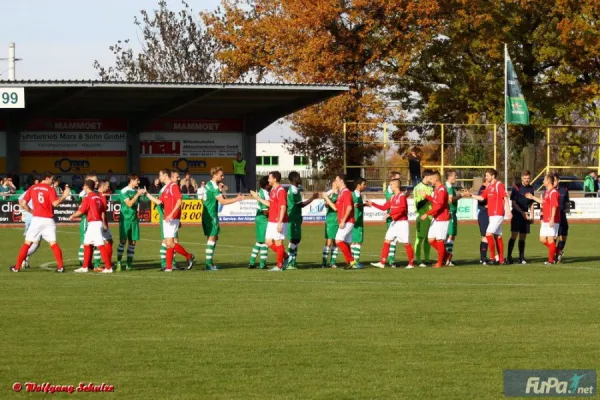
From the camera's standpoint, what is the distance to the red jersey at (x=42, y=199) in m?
20.8

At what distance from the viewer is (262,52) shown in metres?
59.6

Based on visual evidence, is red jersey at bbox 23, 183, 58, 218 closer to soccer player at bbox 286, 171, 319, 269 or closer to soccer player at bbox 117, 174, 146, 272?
soccer player at bbox 117, 174, 146, 272

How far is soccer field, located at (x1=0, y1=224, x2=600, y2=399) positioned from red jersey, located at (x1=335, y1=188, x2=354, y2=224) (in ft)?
3.77

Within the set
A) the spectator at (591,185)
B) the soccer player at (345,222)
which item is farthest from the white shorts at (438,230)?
the spectator at (591,185)

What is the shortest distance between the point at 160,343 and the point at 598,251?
18.2 metres

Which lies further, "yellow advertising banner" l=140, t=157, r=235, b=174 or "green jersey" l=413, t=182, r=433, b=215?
"yellow advertising banner" l=140, t=157, r=235, b=174

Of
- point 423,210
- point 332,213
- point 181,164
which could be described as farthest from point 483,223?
point 181,164

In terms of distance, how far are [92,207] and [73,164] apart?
2903 centimetres

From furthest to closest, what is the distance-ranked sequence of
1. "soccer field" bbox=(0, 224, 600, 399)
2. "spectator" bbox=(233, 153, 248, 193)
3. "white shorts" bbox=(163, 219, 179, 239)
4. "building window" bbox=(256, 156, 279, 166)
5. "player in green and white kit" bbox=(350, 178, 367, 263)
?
1. "building window" bbox=(256, 156, 279, 166)
2. "spectator" bbox=(233, 153, 248, 193)
3. "player in green and white kit" bbox=(350, 178, 367, 263)
4. "white shorts" bbox=(163, 219, 179, 239)
5. "soccer field" bbox=(0, 224, 600, 399)

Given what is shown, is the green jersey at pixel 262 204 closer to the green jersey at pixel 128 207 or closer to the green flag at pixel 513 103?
the green jersey at pixel 128 207

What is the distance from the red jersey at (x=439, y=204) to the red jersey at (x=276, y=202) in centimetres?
299

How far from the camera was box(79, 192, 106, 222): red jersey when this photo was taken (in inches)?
819

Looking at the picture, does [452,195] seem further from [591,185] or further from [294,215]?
[591,185]

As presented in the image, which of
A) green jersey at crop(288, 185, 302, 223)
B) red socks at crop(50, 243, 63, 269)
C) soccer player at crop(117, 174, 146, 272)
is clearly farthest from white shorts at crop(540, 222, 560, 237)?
red socks at crop(50, 243, 63, 269)
